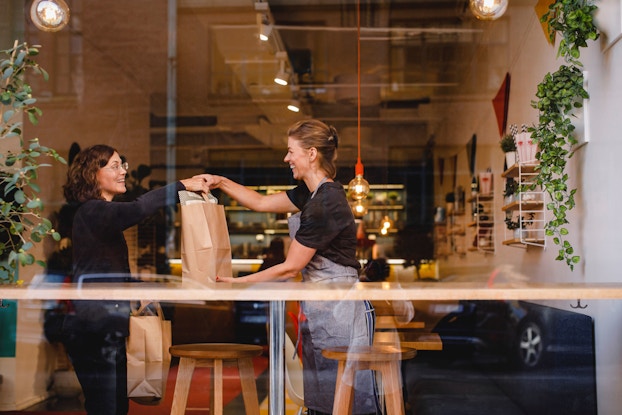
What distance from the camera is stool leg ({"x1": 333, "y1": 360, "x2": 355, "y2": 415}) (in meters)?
2.94

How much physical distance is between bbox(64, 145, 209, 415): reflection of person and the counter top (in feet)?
0.72

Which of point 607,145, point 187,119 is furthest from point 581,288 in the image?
point 187,119

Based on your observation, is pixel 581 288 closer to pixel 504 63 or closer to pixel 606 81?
pixel 606 81

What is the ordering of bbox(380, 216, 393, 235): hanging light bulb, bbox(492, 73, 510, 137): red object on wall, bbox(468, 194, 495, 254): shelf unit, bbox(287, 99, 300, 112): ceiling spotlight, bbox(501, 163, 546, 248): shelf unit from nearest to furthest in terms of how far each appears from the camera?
bbox(501, 163, 546, 248): shelf unit < bbox(492, 73, 510, 137): red object on wall < bbox(468, 194, 495, 254): shelf unit < bbox(287, 99, 300, 112): ceiling spotlight < bbox(380, 216, 393, 235): hanging light bulb

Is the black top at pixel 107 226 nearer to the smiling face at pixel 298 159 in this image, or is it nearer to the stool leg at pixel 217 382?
the smiling face at pixel 298 159

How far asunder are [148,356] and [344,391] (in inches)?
31.4

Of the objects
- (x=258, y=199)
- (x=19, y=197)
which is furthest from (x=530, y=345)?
(x=19, y=197)

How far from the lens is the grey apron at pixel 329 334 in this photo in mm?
2951

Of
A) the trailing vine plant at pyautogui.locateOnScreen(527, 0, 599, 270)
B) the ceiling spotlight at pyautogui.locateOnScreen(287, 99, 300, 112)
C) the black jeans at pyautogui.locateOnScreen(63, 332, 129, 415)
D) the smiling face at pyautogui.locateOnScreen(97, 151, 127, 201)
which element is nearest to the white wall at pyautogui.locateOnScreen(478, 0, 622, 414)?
the trailing vine plant at pyautogui.locateOnScreen(527, 0, 599, 270)

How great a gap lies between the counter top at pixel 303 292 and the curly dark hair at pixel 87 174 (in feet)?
1.88

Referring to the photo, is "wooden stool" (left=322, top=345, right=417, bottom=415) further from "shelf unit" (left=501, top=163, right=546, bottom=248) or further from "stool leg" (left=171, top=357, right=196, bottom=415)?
"shelf unit" (left=501, top=163, right=546, bottom=248)

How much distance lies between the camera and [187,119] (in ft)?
34.2

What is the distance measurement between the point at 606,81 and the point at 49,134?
208 inches

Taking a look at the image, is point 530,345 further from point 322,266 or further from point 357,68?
point 357,68
